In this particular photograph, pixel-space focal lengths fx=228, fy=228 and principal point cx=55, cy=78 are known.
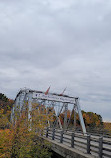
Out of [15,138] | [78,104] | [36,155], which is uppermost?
[78,104]

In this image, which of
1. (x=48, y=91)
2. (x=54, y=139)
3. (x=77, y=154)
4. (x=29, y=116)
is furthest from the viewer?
(x=48, y=91)

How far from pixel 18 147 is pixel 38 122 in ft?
9.45

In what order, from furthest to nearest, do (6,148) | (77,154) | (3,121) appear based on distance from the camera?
(3,121) → (6,148) → (77,154)

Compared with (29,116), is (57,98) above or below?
above

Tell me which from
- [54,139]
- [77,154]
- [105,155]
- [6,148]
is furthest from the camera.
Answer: [54,139]

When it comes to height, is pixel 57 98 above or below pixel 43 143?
above

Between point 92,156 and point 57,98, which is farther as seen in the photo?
point 57,98

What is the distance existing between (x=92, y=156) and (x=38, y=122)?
6423 mm

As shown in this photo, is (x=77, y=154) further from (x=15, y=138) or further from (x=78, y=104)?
(x=78, y=104)

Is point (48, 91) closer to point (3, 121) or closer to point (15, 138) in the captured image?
→ point (3, 121)

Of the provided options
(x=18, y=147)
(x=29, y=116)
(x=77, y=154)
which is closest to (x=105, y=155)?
(x=77, y=154)

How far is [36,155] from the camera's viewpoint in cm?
1650

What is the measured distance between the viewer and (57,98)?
2980cm

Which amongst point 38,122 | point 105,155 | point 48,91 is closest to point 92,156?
point 105,155
